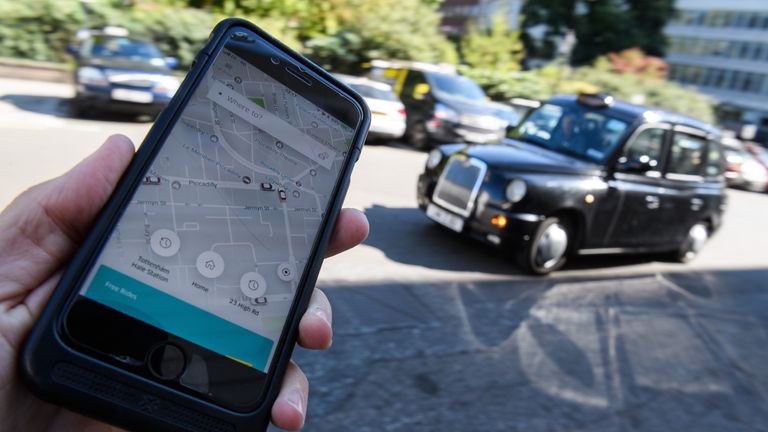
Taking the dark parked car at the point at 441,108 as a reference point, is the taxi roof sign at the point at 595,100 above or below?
above

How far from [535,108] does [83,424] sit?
7056 mm

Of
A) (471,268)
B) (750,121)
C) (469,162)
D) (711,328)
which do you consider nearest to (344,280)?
(471,268)

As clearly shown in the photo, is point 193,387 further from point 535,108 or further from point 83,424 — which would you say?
point 535,108

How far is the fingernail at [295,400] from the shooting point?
5.46 feet

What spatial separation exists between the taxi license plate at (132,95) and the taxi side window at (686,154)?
8.80m

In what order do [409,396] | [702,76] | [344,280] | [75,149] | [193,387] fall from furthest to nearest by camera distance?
[702,76], [75,149], [344,280], [409,396], [193,387]

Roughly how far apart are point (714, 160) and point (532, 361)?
5.27 meters

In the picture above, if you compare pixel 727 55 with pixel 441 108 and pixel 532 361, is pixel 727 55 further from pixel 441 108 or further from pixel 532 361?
pixel 532 361

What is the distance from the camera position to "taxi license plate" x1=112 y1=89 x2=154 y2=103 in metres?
11.3

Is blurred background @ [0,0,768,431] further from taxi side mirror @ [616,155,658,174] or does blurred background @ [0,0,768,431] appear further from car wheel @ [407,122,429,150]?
taxi side mirror @ [616,155,658,174]

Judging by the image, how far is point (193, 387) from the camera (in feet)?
5.10

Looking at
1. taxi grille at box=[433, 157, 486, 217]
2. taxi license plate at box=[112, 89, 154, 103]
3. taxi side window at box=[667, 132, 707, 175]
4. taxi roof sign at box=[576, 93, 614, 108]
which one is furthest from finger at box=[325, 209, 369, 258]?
taxi license plate at box=[112, 89, 154, 103]

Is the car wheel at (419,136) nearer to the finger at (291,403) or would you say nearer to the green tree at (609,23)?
the finger at (291,403)

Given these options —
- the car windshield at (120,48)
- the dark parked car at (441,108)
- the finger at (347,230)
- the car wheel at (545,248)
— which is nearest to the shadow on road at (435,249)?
the car wheel at (545,248)
